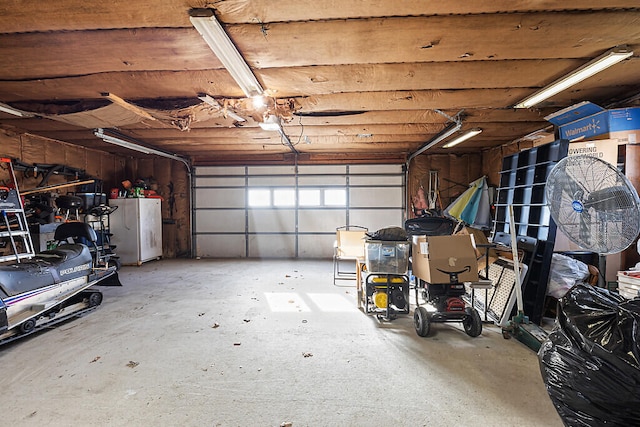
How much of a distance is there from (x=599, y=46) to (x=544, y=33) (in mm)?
564

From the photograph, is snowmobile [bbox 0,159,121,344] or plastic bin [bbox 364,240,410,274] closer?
snowmobile [bbox 0,159,121,344]

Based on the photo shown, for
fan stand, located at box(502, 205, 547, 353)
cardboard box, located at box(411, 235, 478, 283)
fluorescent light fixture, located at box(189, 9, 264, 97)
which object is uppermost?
fluorescent light fixture, located at box(189, 9, 264, 97)

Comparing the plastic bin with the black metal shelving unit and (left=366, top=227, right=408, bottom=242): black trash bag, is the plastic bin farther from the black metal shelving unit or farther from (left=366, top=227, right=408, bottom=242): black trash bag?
the black metal shelving unit

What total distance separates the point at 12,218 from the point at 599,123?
296 inches

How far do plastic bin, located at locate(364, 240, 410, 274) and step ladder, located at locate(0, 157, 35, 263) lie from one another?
3944 millimetres

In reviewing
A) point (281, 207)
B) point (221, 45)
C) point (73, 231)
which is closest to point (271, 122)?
point (221, 45)

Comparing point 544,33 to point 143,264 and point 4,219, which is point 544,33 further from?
point 143,264

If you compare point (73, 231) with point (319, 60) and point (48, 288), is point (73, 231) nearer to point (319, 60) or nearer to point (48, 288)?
point (48, 288)

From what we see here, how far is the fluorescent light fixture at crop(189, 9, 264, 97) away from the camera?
1722 millimetres

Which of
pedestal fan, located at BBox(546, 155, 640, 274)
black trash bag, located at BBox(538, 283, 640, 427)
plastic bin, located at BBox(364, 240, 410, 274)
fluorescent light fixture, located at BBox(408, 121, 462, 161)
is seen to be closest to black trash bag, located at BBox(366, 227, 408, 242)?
plastic bin, located at BBox(364, 240, 410, 274)

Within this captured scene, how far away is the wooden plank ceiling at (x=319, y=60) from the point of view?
5.81ft

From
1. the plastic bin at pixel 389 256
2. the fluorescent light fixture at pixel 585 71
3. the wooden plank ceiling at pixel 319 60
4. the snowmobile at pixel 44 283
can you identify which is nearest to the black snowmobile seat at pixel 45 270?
the snowmobile at pixel 44 283

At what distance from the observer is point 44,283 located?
115 inches

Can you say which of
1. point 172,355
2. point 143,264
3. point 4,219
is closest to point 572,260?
point 172,355
